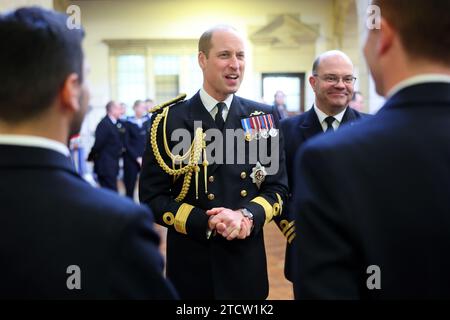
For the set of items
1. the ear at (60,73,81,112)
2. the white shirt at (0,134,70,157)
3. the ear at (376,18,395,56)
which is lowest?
the white shirt at (0,134,70,157)

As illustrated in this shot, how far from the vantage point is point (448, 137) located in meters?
0.98

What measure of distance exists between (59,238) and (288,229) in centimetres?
164

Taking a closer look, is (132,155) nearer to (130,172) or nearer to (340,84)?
(130,172)

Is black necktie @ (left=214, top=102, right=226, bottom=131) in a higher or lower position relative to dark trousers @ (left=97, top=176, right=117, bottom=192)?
higher

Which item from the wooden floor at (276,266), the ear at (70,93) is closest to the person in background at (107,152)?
the wooden floor at (276,266)

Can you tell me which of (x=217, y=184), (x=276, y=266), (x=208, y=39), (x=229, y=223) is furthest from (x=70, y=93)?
(x=276, y=266)

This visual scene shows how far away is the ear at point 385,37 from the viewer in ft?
3.31

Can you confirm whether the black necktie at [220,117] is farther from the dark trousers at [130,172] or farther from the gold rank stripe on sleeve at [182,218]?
the dark trousers at [130,172]

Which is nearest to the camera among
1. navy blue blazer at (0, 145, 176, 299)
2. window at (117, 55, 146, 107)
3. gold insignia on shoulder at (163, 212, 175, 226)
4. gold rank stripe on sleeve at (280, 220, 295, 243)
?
navy blue blazer at (0, 145, 176, 299)

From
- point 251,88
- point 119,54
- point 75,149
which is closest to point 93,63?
point 119,54

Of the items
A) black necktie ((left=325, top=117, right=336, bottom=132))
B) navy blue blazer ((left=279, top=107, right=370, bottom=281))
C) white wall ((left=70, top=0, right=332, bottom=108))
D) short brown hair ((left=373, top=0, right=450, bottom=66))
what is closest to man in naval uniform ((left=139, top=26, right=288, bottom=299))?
navy blue blazer ((left=279, top=107, right=370, bottom=281))

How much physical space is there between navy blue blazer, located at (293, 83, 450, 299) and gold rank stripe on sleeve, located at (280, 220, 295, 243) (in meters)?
1.39

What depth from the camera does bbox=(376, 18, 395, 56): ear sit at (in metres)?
1.01

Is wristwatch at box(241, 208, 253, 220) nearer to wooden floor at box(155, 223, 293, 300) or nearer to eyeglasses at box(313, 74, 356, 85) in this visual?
eyeglasses at box(313, 74, 356, 85)
